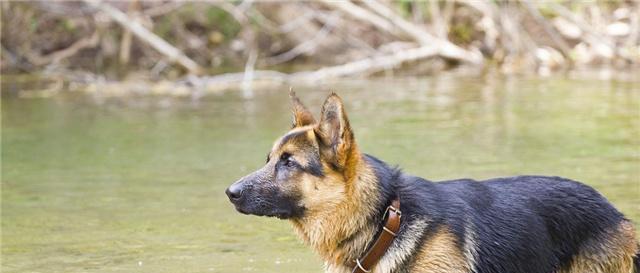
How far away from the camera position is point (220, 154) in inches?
451

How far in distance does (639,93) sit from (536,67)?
13.3 ft

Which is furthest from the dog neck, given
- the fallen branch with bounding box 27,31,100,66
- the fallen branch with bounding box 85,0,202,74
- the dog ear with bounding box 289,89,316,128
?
the fallen branch with bounding box 27,31,100,66

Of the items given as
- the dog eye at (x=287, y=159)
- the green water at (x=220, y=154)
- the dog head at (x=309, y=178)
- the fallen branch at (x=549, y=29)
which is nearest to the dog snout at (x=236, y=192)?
the dog head at (x=309, y=178)

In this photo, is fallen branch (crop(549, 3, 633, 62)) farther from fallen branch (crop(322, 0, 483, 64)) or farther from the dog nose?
the dog nose

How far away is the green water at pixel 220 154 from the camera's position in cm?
769

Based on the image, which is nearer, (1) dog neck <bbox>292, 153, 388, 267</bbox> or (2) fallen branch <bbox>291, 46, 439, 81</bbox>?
(1) dog neck <bbox>292, 153, 388, 267</bbox>

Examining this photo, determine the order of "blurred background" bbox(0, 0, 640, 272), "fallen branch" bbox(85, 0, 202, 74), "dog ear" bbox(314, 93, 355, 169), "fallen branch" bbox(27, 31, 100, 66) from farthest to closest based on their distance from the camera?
1. "fallen branch" bbox(27, 31, 100, 66)
2. "fallen branch" bbox(85, 0, 202, 74)
3. "blurred background" bbox(0, 0, 640, 272)
4. "dog ear" bbox(314, 93, 355, 169)

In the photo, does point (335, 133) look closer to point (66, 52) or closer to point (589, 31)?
point (589, 31)

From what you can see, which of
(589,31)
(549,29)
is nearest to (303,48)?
(549,29)

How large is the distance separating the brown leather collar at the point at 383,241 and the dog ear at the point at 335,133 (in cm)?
32

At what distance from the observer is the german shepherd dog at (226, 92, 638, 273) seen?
5.33 metres

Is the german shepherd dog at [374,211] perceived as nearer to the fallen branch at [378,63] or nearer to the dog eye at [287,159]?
the dog eye at [287,159]

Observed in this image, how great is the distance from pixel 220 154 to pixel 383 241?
6262 millimetres

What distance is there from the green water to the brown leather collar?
1.53 meters
